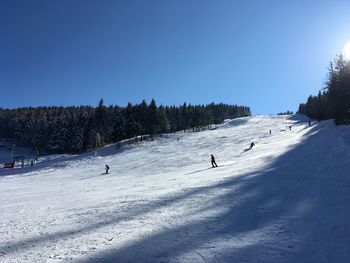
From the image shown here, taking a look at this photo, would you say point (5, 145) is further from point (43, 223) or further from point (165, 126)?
point (43, 223)

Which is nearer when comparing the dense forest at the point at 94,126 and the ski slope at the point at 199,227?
the ski slope at the point at 199,227

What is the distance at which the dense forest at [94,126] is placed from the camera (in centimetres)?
9719

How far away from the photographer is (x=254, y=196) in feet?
49.5

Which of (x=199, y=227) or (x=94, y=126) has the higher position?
(x=94, y=126)

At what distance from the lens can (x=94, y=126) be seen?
98.1 meters

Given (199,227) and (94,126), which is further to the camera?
(94,126)

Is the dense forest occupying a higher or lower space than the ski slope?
higher

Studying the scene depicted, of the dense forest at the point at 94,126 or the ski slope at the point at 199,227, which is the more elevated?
the dense forest at the point at 94,126

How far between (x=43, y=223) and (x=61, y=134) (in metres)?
97.0

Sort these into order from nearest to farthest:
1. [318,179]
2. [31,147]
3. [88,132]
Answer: [318,179] → [88,132] → [31,147]

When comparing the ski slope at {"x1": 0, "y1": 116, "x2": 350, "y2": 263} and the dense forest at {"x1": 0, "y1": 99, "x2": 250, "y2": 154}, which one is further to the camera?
the dense forest at {"x1": 0, "y1": 99, "x2": 250, "y2": 154}

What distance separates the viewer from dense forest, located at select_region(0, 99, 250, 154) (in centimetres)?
9719

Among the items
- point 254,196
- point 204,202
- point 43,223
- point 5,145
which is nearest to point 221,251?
point 204,202

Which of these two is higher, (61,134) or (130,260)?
(61,134)
